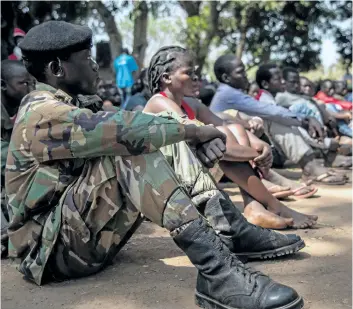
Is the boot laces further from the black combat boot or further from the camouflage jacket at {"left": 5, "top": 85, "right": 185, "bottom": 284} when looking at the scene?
the camouflage jacket at {"left": 5, "top": 85, "right": 185, "bottom": 284}

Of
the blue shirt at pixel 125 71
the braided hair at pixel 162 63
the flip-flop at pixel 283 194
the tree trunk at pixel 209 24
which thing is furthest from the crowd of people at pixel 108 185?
the tree trunk at pixel 209 24

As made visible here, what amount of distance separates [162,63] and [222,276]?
1742 mm

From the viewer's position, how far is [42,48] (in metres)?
2.44

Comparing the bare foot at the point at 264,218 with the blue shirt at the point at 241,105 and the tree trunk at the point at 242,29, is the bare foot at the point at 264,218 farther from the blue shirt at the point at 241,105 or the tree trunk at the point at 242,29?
the tree trunk at the point at 242,29

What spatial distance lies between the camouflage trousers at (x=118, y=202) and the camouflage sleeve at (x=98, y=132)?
0.07m

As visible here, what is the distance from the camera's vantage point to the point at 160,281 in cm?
255

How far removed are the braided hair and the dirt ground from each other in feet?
3.34

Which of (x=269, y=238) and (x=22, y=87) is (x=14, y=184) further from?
(x=22, y=87)

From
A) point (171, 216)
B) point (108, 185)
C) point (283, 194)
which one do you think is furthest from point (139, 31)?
point (171, 216)

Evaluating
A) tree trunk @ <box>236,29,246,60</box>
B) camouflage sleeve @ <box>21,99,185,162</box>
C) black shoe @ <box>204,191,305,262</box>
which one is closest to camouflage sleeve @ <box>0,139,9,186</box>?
camouflage sleeve @ <box>21,99,185,162</box>

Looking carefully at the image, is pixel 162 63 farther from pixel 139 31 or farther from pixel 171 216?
pixel 139 31

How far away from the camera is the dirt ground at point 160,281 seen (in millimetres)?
2312

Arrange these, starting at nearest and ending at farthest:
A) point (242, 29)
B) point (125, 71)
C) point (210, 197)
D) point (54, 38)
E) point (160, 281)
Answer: point (54, 38)
point (160, 281)
point (210, 197)
point (125, 71)
point (242, 29)

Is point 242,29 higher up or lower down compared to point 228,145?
lower down
